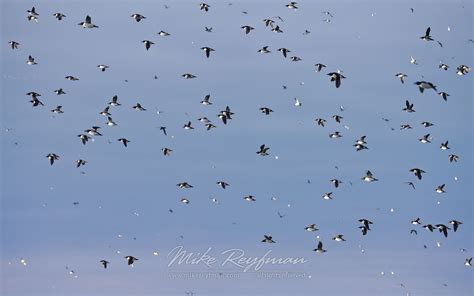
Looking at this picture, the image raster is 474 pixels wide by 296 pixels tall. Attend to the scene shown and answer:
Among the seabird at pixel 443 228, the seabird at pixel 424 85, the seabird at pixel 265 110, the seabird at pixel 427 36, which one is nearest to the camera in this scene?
the seabird at pixel 424 85

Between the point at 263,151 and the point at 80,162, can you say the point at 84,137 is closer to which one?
the point at 80,162

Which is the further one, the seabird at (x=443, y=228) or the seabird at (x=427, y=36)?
the seabird at (x=427, y=36)

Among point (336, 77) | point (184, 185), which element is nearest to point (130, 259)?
point (184, 185)

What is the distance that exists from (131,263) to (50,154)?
42.6 feet

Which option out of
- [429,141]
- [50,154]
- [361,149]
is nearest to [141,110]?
[50,154]

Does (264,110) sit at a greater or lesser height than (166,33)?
lesser

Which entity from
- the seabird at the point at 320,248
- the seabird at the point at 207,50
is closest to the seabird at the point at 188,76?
the seabird at the point at 207,50

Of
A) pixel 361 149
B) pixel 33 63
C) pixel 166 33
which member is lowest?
pixel 361 149

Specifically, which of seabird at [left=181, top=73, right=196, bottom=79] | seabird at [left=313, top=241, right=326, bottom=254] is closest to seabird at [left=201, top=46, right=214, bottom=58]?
seabird at [left=181, top=73, right=196, bottom=79]

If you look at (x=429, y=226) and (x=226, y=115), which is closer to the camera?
(x=429, y=226)

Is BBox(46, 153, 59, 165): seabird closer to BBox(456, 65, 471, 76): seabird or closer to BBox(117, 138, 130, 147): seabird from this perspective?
BBox(117, 138, 130, 147): seabird

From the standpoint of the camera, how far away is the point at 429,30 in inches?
3292

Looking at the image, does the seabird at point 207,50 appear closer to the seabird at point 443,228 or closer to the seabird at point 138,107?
the seabird at point 138,107

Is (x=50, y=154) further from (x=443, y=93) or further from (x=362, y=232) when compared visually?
(x=443, y=93)
